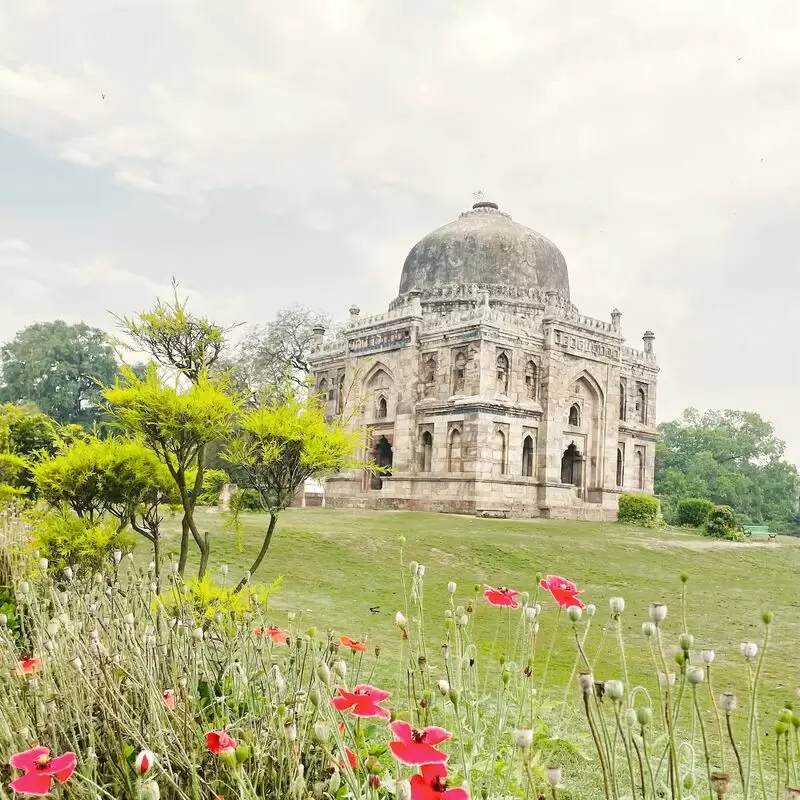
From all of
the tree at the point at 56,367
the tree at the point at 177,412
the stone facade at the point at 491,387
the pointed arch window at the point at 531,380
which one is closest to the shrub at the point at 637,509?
the stone facade at the point at 491,387

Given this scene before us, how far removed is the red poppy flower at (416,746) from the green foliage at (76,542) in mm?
5636

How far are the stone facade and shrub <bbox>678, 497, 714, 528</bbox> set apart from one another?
2.50 m

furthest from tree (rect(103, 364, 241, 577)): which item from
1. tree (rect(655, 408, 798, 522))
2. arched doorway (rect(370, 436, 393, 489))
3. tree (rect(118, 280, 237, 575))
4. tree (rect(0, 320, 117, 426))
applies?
tree (rect(0, 320, 117, 426))

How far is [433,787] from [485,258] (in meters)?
28.8

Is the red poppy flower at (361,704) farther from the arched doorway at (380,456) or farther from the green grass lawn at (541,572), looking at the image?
the arched doorway at (380,456)

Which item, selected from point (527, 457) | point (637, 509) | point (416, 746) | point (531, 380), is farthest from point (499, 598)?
point (637, 509)

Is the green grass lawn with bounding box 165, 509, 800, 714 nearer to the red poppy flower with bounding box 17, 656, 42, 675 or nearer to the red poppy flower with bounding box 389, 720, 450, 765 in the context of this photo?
the red poppy flower with bounding box 17, 656, 42, 675

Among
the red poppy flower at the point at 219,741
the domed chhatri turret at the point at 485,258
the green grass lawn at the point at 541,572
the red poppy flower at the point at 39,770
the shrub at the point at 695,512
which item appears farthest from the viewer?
the domed chhatri turret at the point at 485,258

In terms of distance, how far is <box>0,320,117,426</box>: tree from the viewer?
4916cm

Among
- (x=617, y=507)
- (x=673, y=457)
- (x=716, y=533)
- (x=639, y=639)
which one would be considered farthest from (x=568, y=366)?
(x=673, y=457)

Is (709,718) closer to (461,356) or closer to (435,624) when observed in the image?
(435,624)

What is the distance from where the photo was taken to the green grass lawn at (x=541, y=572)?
8070 millimetres

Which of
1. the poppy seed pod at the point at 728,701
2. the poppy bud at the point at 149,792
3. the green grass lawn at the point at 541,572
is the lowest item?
the green grass lawn at the point at 541,572

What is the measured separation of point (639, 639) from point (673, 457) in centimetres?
4375
